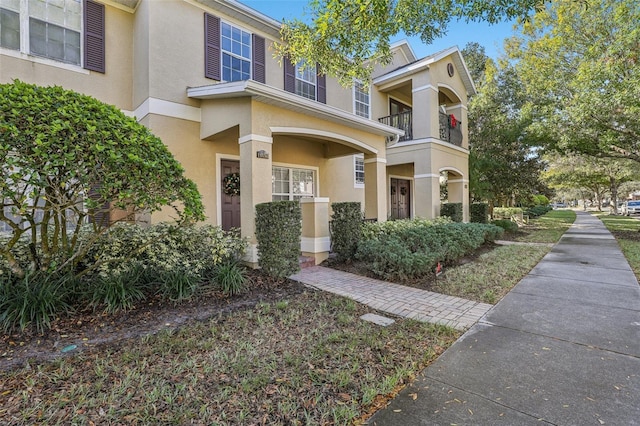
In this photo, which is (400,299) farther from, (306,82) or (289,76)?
(306,82)

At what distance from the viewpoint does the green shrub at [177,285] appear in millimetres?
4977

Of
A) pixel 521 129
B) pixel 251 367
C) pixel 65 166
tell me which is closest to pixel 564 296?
pixel 251 367

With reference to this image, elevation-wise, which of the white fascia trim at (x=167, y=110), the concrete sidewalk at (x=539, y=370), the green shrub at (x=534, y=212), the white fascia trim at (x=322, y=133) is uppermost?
the white fascia trim at (x=167, y=110)

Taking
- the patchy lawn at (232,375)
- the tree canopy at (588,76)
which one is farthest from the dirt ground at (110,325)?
the tree canopy at (588,76)

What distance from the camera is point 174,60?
7484 mm

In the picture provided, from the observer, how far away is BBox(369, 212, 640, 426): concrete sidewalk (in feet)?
8.18

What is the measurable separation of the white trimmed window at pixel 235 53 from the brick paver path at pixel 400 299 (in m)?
5.71

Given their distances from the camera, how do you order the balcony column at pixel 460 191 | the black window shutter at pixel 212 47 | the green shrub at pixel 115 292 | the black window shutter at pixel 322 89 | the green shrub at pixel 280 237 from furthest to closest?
the balcony column at pixel 460 191, the black window shutter at pixel 322 89, the black window shutter at pixel 212 47, the green shrub at pixel 280 237, the green shrub at pixel 115 292

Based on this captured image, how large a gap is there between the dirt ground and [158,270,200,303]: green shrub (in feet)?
0.40

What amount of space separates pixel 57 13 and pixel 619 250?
646 inches

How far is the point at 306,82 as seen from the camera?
33.0ft

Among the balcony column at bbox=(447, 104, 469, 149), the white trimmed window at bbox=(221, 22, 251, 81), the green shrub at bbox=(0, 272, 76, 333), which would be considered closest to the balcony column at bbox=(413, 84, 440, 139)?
the balcony column at bbox=(447, 104, 469, 149)

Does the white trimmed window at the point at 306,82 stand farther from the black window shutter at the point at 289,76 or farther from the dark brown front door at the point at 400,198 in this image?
the dark brown front door at the point at 400,198

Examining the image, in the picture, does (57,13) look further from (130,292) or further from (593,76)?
(593,76)
